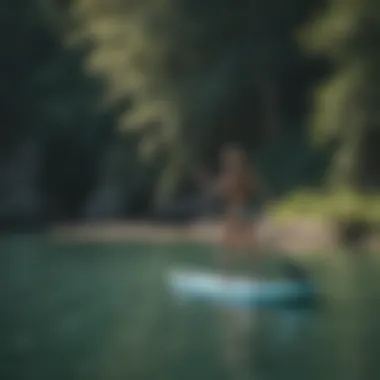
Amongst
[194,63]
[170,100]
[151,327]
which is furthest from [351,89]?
[151,327]

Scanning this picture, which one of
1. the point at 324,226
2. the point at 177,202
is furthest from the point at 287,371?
the point at 177,202

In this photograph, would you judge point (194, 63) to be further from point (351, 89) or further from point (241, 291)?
point (241, 291)

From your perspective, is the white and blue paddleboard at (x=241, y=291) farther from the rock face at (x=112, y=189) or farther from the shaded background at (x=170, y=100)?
the rock face at (x=112, y=189)

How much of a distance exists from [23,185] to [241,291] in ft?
53.5

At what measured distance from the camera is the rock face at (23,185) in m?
29.1

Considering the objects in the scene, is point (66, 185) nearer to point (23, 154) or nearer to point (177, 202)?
point (23, 154)

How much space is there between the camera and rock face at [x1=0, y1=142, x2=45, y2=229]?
2911cm

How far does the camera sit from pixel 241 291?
44.5ft

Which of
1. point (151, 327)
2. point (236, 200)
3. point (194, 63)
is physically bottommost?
point (151, 327)

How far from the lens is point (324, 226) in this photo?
66.4ft

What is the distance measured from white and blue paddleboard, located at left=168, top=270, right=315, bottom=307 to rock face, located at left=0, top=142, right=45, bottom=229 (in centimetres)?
1467

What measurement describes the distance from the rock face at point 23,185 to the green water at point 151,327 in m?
10.4

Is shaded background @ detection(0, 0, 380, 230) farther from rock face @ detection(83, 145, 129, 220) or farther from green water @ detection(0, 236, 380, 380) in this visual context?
green water @ detection(0, 236, 380, 380)

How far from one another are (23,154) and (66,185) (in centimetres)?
125
